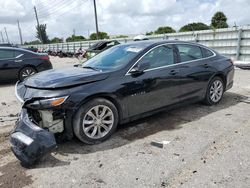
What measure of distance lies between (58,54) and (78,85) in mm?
25532

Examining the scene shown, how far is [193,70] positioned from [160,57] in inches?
33.7

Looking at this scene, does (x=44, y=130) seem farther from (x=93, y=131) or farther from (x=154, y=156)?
(x=154, y=156)

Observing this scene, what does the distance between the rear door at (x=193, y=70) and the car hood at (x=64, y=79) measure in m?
1.75

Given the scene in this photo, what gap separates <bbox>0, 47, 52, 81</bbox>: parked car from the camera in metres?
9.42

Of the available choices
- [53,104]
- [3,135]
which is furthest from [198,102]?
[3,135]

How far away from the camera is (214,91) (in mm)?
5777

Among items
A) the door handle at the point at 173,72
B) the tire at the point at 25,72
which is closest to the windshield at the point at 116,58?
the door handle at the point at 173,72

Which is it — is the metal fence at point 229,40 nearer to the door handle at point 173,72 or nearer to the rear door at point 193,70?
the rear door at point 193,70

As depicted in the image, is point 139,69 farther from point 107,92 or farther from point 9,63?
point 9,63

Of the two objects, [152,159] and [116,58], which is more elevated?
[116,58]

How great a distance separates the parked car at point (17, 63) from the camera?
9422mm

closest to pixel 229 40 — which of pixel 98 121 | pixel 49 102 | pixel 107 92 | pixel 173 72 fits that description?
pixel 173 72

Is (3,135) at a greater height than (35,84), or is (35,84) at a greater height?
(35,84)

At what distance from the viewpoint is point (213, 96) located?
5.79 metres
